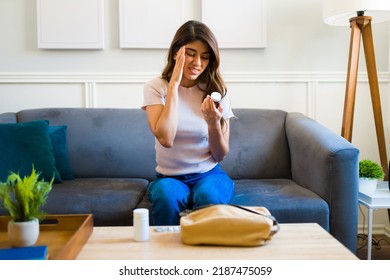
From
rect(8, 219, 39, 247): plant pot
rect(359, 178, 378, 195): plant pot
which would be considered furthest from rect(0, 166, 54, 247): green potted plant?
rect(359, 178, 378, 195): plant pot

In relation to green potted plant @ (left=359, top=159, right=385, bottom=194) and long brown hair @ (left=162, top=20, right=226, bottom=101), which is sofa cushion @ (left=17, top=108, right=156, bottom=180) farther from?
green potted plant @ (left=359, top=159, right=385, bottom=194)

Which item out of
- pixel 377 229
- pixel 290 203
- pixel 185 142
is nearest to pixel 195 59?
pixel 185 142

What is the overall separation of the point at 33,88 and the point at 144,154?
34.3 inches

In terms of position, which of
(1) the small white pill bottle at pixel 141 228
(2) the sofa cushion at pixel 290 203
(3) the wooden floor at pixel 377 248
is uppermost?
(1) the small white pill bottle at pixel 141 228

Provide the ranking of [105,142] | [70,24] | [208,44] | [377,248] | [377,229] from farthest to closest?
1. [377,229]
2. [70,24]
3. [377,248]
4. [105,142]
5. [208,44]

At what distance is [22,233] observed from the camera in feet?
3.86

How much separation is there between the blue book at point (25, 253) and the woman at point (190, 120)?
675 millimetres

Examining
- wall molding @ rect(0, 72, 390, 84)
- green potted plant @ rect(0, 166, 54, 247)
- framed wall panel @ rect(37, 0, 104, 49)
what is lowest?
green potted plant @ rect(0, 166, 54, 247)

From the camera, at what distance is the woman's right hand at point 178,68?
1861mm

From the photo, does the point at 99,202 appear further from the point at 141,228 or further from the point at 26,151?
the point at 141,228

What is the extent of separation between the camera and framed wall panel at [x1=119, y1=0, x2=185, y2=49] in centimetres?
277

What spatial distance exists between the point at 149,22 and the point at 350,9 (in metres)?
1.15

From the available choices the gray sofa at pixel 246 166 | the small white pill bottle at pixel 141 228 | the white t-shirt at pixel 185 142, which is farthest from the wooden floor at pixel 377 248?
the small white pill bottle at pixel 141 228

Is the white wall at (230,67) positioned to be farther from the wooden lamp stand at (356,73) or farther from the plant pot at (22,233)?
the plant pot at (22,233)
